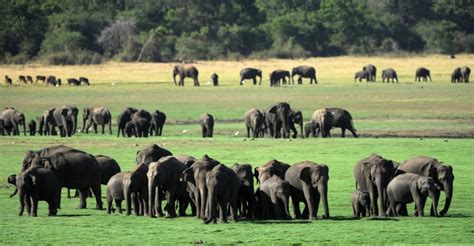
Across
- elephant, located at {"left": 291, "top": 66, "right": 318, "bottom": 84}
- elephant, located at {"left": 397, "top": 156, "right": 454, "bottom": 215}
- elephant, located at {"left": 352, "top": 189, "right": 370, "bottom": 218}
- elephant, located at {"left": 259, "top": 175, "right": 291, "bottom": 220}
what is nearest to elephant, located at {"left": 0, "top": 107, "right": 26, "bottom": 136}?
elephant, located at {"left": 397, "top": 156, "right": 454, "bottom": 215}

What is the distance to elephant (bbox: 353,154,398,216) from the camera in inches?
894

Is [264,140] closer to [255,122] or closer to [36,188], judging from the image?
[255,122]

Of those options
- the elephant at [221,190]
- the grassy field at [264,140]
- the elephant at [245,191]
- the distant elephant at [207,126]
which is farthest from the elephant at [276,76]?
the elephant at [221,190]

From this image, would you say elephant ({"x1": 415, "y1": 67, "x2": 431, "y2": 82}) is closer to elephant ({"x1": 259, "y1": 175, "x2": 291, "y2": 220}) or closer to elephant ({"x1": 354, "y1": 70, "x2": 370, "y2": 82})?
elephant ({"x1": 354, "y1": 70, "x2": 370, "y2": 82})

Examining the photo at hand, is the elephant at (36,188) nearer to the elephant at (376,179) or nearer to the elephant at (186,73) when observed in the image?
the elephant at (376,179)

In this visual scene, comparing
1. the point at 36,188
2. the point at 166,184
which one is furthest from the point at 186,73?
the point at 36,188

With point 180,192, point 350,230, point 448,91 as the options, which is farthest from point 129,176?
point 448,91

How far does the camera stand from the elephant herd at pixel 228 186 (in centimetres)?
2188

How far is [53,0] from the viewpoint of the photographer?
111062 mm

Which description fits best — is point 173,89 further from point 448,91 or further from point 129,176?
point 129,176

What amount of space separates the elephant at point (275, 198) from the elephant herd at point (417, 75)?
48.4m

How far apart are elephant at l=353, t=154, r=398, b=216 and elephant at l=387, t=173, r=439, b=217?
0.51 ft

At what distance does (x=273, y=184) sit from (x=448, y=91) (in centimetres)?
4015

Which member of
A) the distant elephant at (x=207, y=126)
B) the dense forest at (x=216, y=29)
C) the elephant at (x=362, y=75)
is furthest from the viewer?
the dense forest at (x=216, y=29)
